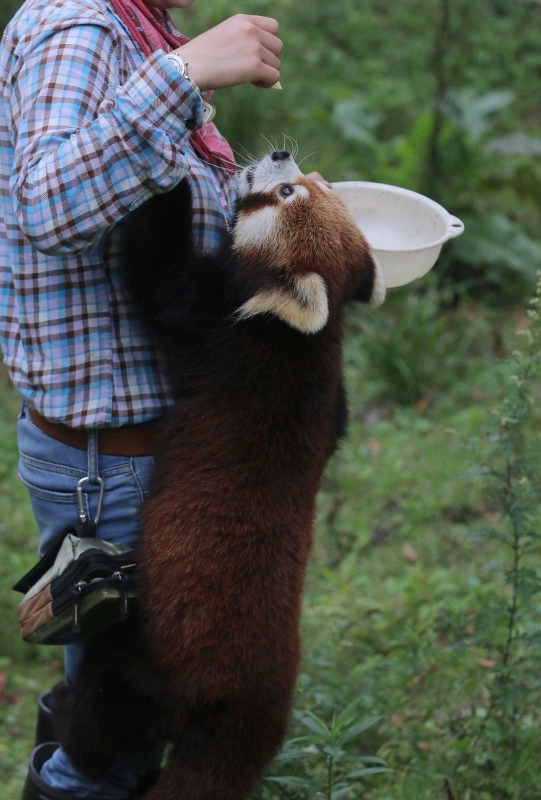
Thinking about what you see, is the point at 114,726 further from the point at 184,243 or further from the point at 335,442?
the point at 184,243

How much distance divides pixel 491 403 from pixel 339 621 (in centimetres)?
229

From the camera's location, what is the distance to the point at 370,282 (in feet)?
8.54

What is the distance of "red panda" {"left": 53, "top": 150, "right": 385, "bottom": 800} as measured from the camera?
2.20 m

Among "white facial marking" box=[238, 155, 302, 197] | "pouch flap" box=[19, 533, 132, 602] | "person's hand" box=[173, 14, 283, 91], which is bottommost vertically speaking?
"pouch flap" box=[19, 533, 132, 602]

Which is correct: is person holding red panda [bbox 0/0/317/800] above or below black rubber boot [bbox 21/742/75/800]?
above

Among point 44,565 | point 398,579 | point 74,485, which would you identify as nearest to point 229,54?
point 74,485

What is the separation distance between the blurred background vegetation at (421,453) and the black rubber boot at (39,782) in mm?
621

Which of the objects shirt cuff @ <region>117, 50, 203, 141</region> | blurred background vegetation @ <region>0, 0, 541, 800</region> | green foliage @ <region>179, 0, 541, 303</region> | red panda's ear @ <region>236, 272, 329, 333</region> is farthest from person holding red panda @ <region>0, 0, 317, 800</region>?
green foliage @ <region>179, 0, 541, 303</region>

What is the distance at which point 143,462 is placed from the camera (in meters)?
2.34

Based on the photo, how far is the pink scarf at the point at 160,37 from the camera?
2.17 meters

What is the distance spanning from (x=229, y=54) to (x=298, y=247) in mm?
539

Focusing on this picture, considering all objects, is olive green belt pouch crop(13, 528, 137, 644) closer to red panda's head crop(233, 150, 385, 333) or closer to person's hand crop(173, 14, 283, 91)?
red panda's head crop(233, 150, 385, 333)

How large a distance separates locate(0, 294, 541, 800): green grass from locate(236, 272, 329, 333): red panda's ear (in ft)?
2.96

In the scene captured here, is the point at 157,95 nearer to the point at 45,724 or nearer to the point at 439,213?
the point at 439,213
